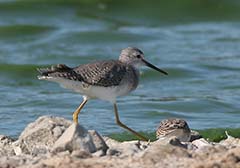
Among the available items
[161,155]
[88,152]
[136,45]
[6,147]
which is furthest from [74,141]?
[136,45]

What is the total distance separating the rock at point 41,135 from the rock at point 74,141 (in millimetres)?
555

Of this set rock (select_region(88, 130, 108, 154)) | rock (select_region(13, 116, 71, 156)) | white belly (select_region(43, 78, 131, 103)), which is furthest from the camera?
white belly (select_region(43, 78, 131, 103))

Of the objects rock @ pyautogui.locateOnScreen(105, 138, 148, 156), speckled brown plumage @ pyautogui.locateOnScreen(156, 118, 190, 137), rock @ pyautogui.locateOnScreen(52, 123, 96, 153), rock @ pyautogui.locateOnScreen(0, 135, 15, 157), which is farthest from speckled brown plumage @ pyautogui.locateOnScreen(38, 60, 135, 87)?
rock @ pyautogui.locateOnScreen(52, 123, 96, 153)

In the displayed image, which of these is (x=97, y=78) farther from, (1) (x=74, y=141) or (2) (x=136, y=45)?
(2) (x=136, y=45)

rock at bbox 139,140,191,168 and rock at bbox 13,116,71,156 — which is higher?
rock at bbox 13,116,71,156

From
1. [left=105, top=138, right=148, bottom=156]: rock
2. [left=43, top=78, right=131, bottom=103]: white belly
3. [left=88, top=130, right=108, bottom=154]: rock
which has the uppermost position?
[left=43, top=78, right=131, bottom=103]: white belly

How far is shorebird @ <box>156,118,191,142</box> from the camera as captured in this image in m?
10.2

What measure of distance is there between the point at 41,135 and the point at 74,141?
0.85 m

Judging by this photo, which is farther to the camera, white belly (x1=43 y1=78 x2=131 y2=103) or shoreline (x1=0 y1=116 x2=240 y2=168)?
white belly (x1=43 y1=78 x2=131 y2=103)

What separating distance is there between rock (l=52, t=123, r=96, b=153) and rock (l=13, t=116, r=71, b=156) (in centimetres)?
55

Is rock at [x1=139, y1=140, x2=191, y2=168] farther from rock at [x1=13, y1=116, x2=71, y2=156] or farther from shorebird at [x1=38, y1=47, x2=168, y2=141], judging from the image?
shorebird at [x1=38, y1=47, x2=168, y2=141]

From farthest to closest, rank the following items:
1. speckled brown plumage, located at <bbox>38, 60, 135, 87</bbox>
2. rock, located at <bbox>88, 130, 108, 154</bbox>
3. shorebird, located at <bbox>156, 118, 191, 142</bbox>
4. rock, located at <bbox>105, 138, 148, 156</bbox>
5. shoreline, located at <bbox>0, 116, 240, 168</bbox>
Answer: shorebird, located at <bbox>156, 118, 191, 142</bbox> < speckled brown plumage, located at <bbox>38, 60, 135, 87</bbox> < rock, located at <bbox>88, 130, 108, 154</bbox> < rock, located at <bbox>105, 138, 148, 156</bbox> < shoreline, located at <bbox>0, 116, 240, 168</bbox>

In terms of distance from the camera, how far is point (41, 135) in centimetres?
864

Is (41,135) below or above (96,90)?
below
